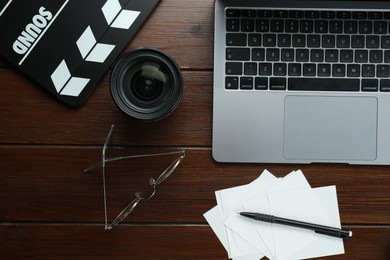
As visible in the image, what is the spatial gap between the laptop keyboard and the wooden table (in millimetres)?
52

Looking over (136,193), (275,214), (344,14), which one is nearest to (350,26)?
(344,14)

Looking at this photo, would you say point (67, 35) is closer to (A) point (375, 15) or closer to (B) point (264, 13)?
(B) point (264, 13)

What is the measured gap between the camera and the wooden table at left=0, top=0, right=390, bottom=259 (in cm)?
73

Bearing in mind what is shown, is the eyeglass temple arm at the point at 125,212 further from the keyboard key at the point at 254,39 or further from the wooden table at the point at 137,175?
the keyboard key at the point at 254,39

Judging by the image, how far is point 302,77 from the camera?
717 mm

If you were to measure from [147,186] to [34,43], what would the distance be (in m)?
0.27

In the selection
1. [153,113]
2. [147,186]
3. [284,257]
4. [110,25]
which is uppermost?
[110,25]

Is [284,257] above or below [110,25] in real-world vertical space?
below

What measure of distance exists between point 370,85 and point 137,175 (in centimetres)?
37

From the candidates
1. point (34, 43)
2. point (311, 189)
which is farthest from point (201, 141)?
point (34, 43)

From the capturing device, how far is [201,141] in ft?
2.41

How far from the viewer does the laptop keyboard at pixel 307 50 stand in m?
0.72

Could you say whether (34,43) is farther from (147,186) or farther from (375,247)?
(375,247)

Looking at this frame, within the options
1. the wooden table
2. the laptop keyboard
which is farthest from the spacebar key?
the wooden table
